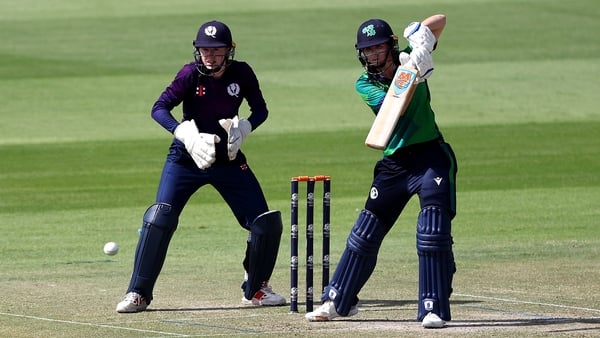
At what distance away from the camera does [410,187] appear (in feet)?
33.2

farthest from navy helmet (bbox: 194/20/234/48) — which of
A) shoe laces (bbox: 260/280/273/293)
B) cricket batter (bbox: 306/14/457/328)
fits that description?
shoe laces (bbox: 260/280/273/293)

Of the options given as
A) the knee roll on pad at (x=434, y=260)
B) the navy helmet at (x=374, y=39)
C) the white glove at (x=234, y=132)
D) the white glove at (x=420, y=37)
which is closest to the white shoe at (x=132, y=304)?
the white glove at (x=234, y=132)

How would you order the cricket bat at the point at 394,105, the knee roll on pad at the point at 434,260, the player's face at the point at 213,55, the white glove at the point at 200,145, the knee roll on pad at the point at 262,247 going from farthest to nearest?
the knee roll on pad at the point at 262,247
the player's face at the point at 213,55
the white glove at the point at 200,145
the knee roll on pad at the point at 434,260
the cricket bat at the point at 394,105

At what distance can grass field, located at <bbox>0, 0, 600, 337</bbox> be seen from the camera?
10992 millimetres

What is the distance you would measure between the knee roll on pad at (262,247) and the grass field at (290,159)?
0.30 metres

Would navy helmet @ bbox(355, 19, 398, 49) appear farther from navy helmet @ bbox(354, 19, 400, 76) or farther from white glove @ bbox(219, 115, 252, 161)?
white glove @ bbox(219, 115, 252, 161)

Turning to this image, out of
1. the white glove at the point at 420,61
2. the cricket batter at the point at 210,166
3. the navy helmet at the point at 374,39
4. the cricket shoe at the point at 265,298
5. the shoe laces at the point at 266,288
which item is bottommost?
the cricket shoe at the point at 265,298

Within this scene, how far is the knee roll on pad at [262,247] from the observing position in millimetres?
11125

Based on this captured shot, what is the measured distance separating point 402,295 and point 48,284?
9.92 ft

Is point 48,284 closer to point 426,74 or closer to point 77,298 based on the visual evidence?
point 77,298

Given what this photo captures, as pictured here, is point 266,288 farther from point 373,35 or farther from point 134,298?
point 373,35

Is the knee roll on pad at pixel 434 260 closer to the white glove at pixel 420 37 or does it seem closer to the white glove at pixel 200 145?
the white glove at pixel 420 37

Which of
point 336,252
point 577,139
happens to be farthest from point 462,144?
point 336,252

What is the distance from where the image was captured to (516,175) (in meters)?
19.8
